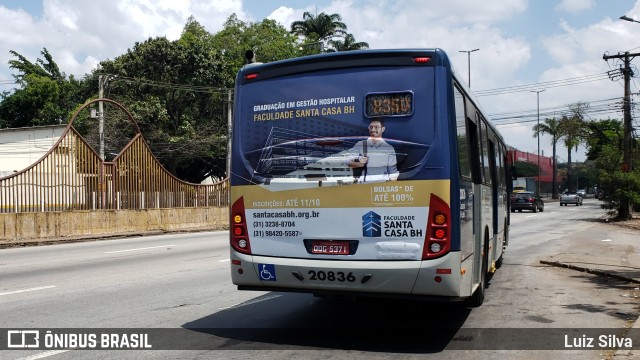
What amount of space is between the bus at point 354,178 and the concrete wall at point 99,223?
15.3 meters

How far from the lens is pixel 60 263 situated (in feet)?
45.3

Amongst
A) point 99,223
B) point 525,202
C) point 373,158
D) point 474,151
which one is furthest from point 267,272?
point 525,202

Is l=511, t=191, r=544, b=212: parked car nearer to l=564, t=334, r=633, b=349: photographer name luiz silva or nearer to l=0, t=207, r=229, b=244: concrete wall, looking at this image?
l=0, t=207, r=229, b=244: concrete wall

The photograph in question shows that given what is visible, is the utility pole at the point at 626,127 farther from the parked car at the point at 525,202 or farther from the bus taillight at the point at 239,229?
the bus taillight at the point at 239,229

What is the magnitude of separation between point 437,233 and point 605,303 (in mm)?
4686

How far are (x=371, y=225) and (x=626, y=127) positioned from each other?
116ft

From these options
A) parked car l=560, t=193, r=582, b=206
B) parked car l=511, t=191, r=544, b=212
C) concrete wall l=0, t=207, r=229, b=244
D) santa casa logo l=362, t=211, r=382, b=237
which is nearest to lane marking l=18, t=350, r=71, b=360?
santa casa logo l=362, t=211, r=382, b=237

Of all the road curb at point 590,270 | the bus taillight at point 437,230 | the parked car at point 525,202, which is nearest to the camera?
the bus taillight at point 437,230

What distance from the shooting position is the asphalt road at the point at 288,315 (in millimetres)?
6199

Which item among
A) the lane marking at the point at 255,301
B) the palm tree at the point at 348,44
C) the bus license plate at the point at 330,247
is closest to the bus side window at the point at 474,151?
the bus license plate at the point at 330,247

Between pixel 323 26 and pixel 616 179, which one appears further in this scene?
pixel 323 26

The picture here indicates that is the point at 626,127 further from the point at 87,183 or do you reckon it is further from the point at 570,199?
the point at 87,183

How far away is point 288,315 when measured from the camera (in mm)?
7895

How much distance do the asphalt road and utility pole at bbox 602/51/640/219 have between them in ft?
82.8
